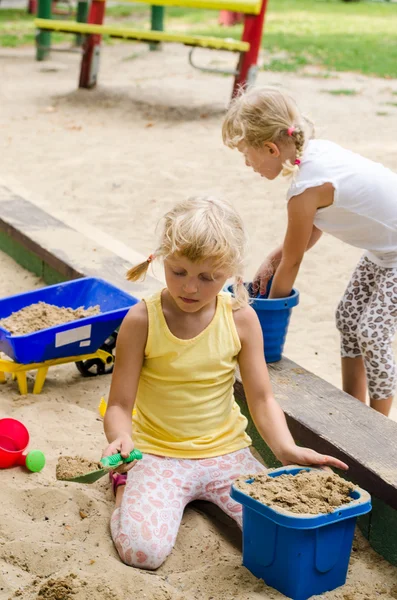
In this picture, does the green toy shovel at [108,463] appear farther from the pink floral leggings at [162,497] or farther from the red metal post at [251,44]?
the red metal post at [251,44]

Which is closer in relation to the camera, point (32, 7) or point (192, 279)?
point (192, 279)

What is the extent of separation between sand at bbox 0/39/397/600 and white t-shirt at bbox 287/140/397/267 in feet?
2.48

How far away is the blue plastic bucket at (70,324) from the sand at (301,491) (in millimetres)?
1108

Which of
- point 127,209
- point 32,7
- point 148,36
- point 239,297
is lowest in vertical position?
point 32,7

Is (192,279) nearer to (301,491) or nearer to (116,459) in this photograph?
(116,459)

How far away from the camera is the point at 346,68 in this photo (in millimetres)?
11242

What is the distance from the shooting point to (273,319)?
288 centimetres

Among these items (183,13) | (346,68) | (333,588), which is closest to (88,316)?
(333,588)

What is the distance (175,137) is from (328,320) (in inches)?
154

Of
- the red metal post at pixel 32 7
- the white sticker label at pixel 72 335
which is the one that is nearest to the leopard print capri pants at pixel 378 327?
the white sticker label at pixel 72 335

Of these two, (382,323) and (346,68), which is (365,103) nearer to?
(346,68)

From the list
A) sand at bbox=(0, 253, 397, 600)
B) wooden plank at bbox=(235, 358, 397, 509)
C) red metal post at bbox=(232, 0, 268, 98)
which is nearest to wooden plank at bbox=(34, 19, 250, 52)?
red metal post at bbox=(232, 0, 268, 98)

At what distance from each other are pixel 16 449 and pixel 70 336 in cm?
54

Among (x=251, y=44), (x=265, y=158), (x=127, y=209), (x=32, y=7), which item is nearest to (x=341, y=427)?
(x=265, y=158)
